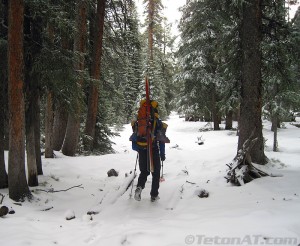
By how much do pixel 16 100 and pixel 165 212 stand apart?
3740 millimetres

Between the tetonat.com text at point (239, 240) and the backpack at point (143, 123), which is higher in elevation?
the backpack at point (143, 123)

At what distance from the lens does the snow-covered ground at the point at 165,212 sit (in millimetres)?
4305

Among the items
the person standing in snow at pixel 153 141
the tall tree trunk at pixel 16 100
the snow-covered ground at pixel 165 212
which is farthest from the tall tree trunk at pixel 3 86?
the person standing in snow at pixel 153 141

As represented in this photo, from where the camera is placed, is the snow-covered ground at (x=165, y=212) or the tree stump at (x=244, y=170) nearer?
the snow-covered ground at (x=165, y=212)

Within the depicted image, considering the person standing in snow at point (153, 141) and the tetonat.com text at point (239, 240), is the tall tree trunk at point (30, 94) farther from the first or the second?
the tetonat.com text at point (239, 240)

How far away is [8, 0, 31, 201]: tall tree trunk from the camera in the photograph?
5.72m

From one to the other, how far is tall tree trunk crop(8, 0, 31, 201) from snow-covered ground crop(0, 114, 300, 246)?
46 centimetres

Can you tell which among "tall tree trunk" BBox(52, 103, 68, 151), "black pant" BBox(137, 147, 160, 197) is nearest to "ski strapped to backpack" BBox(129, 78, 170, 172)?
"black pant" BBox(137, 147, 160, 197)

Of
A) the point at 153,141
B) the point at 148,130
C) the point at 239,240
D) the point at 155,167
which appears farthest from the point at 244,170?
the point at 239,240

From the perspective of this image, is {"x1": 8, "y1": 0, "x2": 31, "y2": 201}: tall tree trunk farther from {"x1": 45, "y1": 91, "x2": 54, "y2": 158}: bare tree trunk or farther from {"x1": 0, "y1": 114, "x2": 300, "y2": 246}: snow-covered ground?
{"x1": 45, "y1": 91, "x2": 54, "y2": 158}: bare tree trunk

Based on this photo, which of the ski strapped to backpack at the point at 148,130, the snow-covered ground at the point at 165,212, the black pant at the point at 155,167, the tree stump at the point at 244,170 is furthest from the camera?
the tree stump at the point at 244,170

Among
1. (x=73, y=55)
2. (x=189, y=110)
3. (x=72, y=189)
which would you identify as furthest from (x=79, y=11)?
(x=189, y=110)

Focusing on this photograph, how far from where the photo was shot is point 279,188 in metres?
6.48

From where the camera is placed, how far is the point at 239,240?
4.07m
